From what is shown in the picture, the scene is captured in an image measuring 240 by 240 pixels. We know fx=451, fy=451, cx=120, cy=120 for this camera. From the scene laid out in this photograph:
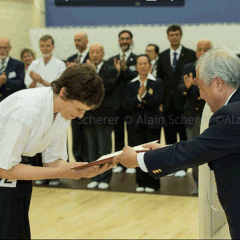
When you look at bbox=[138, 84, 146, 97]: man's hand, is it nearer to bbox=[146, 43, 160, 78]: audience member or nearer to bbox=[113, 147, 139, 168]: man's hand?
Answer: bbox=[146, 43, 160, 78]: audience member

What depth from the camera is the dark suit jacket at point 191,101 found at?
4.75 metres

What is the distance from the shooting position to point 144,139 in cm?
495

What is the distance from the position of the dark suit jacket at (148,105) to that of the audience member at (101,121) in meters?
0.25

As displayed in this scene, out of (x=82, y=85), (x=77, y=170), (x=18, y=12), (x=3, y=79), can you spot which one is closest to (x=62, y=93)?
(x=82, y=85)

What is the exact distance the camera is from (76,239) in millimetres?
3564

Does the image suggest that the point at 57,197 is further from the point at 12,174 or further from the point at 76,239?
the point at 12,174

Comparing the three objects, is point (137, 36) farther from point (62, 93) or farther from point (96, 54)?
point (62, 93)

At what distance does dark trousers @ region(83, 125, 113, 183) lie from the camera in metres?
5.12

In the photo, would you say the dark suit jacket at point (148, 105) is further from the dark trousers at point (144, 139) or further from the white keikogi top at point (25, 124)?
the white keikogi top at point (25, 124)

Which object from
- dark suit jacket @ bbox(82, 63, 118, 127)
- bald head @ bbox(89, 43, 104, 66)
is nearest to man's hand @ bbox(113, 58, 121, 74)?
dark suit jacket @ bbox(82, 63, 118, 127)

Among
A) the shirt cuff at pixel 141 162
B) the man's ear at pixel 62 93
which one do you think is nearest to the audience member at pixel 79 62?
the man's ear at pixel 62 93

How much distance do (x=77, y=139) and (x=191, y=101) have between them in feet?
4.90

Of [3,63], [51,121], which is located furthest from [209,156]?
[3,63]

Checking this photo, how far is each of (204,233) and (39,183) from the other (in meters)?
2.72
